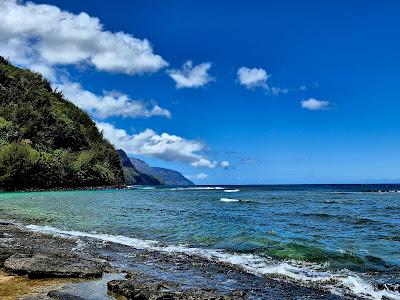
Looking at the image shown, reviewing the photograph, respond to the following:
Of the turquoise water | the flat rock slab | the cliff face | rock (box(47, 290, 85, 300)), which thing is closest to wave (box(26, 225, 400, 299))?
the turquoise water

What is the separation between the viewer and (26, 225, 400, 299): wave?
15277mm

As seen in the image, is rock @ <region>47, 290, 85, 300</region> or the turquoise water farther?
the turquoise water

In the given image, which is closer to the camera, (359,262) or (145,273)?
(145,273)

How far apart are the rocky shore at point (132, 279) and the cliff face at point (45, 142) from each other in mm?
106411

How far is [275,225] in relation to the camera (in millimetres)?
35906

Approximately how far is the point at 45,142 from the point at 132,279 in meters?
143

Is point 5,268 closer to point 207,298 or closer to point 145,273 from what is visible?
point 145,273

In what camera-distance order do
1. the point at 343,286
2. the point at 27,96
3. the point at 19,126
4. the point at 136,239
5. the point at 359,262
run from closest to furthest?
the point at 343,286 → the point at 359,262 → the point at 136,239 → the point at 19,126 → the point at 27,96

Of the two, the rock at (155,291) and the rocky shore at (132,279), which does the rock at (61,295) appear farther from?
the rock at (155,291)

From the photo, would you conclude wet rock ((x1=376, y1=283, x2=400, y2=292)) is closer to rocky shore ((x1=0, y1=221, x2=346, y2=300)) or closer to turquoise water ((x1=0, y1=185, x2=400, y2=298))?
turquoise water ((x1=0, y1=185, x2=400, y2=298))

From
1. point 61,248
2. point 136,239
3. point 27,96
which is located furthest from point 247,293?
point 27,96

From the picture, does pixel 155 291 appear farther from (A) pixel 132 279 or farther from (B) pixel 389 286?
(B) pixel 389 286

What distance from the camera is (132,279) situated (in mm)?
15133

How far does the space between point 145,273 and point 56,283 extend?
12.2 feet
